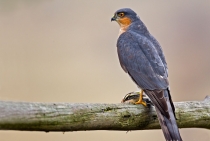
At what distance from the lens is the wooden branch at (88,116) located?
6.40ft

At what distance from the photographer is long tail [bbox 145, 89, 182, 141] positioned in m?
2.42

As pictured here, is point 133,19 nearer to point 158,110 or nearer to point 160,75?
point 160,75

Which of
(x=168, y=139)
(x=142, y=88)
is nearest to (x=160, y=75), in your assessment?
(x=142, y=88)

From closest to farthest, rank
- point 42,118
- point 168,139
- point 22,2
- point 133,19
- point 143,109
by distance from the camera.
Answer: point 42,118 → point 168,139 → point 143,109 → point 133,19 → point 22,2

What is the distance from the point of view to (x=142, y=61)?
128 inches

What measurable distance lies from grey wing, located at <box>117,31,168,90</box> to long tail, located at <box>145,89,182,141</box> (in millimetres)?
240

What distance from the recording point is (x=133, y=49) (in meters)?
3.41

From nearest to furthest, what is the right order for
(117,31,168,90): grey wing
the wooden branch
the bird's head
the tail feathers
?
1. the wooden branch
2. the tail feathers
3. (117,31,168,90): grey wing
4. the bird's head

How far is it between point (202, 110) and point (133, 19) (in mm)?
1595

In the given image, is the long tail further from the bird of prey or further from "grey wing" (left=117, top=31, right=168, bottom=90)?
"grey wing" (left=117, top=31, right=168, bottom=90)

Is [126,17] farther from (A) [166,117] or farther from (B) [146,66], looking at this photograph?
(A) [166,117]

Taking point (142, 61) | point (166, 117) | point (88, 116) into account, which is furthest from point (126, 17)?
point (88, 116)

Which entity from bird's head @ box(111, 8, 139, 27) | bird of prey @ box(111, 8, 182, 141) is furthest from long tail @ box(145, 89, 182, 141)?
bird's head @ box(111, 8, 139, 27)

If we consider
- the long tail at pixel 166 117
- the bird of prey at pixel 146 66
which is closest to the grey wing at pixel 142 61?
the bird of prey at pixel 146 66
